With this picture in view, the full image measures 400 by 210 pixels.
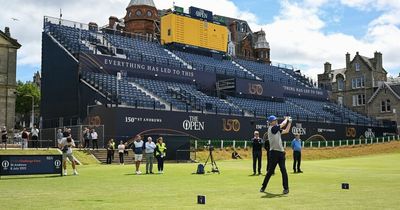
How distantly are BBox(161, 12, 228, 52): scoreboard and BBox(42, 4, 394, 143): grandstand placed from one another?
121 cm

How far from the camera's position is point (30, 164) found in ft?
70.3

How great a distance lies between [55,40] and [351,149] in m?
34.0

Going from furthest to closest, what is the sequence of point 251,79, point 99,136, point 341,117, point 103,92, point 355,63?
1. point 355,63
2. point 341,117
3. point 251,79
4. point 103,92
5. point 99,136

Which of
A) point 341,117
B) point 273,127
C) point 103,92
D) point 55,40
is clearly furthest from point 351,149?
point 273,127

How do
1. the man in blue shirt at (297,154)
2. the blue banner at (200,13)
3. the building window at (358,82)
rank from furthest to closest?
the building window at (358,82) < the blue banner at (200,13) < the man in blue shirt at (297,154)

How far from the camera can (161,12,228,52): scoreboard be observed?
6356 centimetres

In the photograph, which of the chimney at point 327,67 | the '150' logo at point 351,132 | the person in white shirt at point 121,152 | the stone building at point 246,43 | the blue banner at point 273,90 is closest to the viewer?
the person in white shirt at point 121,152

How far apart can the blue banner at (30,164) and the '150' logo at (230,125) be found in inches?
1111

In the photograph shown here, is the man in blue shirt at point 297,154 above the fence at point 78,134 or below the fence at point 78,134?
below

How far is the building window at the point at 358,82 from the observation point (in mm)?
93544

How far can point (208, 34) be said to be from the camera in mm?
67250

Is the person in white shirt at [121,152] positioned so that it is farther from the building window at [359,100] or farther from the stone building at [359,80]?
the building window at [359,100]

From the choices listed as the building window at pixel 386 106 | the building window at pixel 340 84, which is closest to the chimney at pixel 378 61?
the building window at pixel 340 84

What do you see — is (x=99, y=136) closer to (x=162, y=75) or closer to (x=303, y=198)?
(x=162, y=75)
